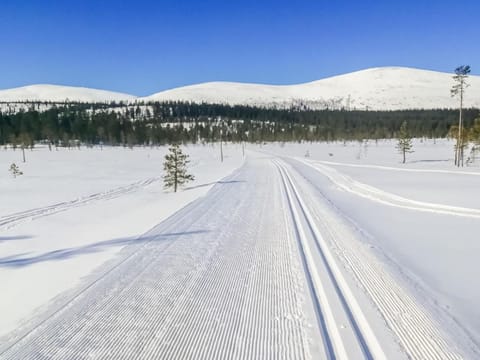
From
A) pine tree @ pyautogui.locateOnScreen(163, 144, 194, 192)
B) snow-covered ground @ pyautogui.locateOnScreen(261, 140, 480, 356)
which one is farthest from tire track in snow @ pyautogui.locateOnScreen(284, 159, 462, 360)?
pine tree @ pyautogui.locateOnScreen(163, 144, 194, 192)

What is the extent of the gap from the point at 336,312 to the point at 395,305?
3.31 feet

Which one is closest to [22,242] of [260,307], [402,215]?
[260,307]

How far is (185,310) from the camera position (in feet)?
16.7

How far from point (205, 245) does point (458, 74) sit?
52.1 meters

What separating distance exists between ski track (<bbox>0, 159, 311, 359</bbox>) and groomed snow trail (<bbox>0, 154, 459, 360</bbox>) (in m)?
0.01

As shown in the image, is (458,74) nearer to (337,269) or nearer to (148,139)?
(337,269)

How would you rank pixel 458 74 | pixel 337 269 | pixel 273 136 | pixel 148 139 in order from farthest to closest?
pixel 273 136 → pixel 148 139 → pixel 458 74 → pixel 337 269

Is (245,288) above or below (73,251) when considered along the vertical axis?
above

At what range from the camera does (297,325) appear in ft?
15.0

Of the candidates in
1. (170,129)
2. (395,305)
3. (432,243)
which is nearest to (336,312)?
(395,305)

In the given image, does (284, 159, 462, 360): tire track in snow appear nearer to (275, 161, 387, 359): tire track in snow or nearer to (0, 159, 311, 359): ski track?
(275, 161, 387, 359): tire track in snow

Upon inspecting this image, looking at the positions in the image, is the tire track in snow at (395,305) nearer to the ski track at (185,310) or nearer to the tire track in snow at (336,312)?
the tire track in snow at (336,312)

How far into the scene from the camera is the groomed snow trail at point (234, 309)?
4090 millimetres

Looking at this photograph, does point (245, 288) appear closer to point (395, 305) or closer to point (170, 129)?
point (395, 305)
